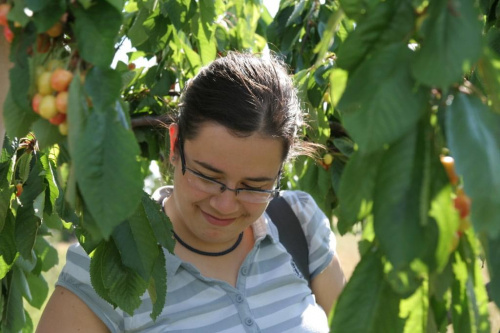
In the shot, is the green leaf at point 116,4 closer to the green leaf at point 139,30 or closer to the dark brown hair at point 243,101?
the dark brown hair at point 243,101

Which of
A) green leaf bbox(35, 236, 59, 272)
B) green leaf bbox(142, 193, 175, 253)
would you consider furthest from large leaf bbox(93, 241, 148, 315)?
green leaf bbox(35, 236, 59, 272)

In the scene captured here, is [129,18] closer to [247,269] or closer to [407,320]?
[247,269]

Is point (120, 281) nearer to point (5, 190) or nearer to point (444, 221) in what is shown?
point (5, 190)

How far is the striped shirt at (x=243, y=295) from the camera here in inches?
69.2

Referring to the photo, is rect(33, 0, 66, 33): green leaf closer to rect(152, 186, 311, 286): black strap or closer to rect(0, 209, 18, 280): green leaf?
rect(0, 209, 18, 280): green leaf

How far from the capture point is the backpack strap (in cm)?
212

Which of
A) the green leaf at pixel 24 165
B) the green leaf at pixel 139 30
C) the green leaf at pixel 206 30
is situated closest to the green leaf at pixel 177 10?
the green leaf at pixel 206 30

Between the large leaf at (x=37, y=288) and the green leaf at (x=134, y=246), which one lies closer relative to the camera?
the green leaf at (x=134, y=246)

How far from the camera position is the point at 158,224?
1.47 m

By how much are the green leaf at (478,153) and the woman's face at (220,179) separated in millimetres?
928

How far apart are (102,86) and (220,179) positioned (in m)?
0.88

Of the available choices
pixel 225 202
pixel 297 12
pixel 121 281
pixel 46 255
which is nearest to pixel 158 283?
pixel 121 281

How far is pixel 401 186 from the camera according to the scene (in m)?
0.86

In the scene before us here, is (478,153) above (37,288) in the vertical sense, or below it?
above
